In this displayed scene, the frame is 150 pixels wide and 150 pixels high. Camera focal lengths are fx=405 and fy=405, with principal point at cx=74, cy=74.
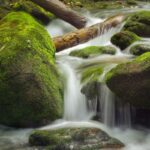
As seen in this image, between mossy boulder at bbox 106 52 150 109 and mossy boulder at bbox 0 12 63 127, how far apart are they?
1.08 m

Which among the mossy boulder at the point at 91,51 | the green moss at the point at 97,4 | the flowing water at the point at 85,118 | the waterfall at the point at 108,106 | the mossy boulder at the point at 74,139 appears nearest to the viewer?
the mossy boulder at the point at 74,139

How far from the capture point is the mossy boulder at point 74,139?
19.6 feet

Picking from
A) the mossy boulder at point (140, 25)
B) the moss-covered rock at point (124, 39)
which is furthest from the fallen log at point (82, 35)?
the moss-covered rock at point (124, 39)

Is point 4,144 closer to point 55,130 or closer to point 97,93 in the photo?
point 55,130

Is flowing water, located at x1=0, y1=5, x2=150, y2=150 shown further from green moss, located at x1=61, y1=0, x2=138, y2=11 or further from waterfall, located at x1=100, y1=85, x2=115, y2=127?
green moss, located at x1=61, y1=0, x2=138, y2=11

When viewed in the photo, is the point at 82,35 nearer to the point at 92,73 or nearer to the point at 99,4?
the point at 92,73

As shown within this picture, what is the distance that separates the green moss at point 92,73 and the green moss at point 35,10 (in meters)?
5.82

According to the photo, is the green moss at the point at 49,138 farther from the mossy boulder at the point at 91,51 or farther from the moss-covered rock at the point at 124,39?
the moss-covered rock at the point at 124,39

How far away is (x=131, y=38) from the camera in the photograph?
9.80m

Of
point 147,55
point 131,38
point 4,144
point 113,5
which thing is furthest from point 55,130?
point 113,5

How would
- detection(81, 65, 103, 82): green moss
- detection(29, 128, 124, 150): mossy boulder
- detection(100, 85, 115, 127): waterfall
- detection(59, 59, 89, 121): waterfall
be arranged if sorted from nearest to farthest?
1. detection(29, 128, 124, 150): mossy boulder
2. detection(100, 85, 115, 127): waterfall
3. detection(59, 59, 89, 121): waterfall
4. detection(81, 65, 103, 82): green moss

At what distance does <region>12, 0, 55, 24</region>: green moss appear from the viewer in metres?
13.5

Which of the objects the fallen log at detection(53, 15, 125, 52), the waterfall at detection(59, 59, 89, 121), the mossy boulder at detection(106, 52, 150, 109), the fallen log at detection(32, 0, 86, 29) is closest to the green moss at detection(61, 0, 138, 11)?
the fallen log at detection(32, 0, 86, 29)

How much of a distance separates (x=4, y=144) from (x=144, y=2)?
1727 centimetres
